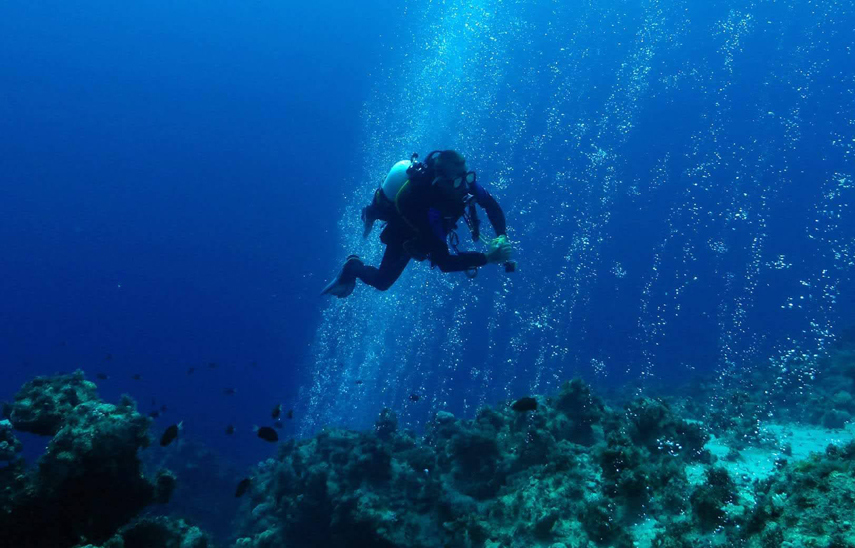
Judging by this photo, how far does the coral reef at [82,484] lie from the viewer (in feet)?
15.9

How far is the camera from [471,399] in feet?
147

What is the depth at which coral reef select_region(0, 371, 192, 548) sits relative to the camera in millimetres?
4844

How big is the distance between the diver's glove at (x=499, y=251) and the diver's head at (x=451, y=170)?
0.84 metres

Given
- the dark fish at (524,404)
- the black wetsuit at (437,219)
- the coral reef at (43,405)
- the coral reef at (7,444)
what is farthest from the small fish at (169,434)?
the dark fish at (524,404)

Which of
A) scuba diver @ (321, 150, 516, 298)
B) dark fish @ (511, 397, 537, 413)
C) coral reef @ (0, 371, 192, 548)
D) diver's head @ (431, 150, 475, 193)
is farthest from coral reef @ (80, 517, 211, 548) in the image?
diver's head @ (431, 150, 475, 193)

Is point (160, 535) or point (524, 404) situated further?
point (524, 404)

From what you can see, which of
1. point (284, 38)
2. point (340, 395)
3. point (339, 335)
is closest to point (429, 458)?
point (340, 395)

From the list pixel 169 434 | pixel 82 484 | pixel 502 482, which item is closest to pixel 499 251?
pixel 502 482

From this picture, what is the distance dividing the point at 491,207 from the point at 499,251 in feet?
3.37

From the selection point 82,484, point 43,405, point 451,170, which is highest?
point 451,170

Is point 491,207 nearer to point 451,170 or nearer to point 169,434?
point 451,170

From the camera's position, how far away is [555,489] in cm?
562

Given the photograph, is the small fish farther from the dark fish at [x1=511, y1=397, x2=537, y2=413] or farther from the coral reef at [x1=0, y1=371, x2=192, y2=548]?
the dark fish at [x1=511, y1=397, x2=537, y2=413]

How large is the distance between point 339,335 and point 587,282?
54.5 metres
